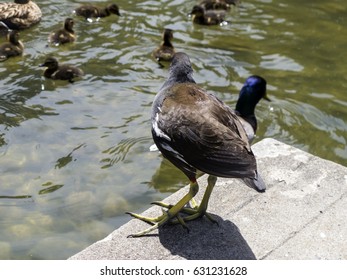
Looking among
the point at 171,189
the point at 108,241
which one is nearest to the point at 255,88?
the point at 171,189

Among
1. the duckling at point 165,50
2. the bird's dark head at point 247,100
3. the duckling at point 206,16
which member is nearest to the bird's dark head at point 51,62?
the duckling at point 165,50

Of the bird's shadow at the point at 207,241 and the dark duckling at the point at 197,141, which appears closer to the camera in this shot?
the dark duckling at the point at 197,141

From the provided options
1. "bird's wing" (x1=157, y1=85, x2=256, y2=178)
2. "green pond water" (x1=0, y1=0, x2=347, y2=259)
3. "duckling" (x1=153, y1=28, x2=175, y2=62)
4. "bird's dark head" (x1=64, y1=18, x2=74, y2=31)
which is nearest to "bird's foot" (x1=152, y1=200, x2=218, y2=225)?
"bird's wing" (x1=157, y1=85, x2=256, y2=178)

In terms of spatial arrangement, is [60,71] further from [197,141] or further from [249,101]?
[197,141]

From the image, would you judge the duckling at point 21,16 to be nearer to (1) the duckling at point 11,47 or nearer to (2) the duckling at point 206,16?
(1) the duckling at point 11,47

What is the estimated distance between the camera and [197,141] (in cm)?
398

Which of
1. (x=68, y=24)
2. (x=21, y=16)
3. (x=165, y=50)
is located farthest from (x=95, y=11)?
(x=165, y=50)

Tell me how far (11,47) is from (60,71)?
1029 millimetres

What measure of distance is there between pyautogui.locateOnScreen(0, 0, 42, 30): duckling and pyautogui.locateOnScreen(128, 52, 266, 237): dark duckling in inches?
202

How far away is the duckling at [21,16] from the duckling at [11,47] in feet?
2.84

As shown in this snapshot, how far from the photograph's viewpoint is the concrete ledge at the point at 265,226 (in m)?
4.07

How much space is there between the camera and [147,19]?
31.2ft
